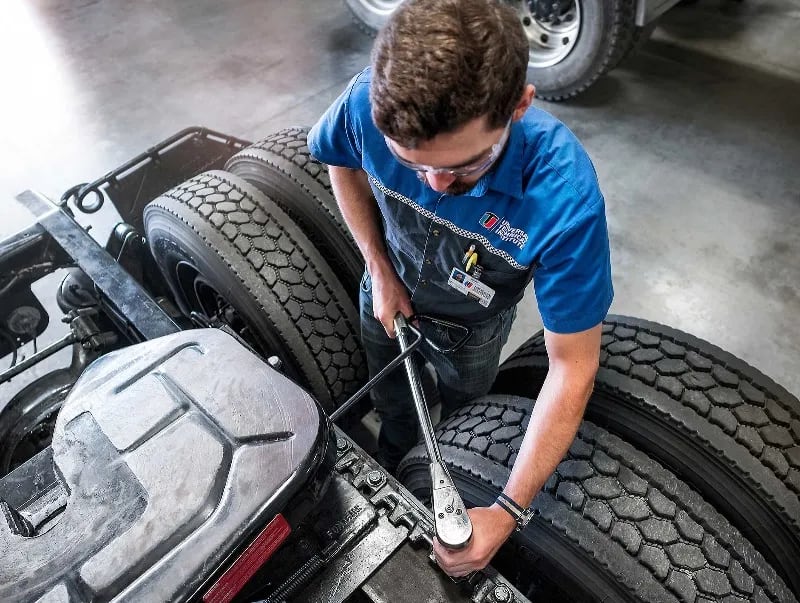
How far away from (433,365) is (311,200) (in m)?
0.67

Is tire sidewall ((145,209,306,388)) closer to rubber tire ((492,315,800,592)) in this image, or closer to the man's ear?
rubber tire ((492,315,800,592))

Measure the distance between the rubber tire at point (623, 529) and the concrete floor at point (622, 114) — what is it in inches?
51.9

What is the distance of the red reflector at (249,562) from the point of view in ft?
3.23

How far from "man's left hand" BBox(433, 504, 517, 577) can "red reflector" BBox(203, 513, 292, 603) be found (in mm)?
276

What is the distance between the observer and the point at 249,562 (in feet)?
3.33

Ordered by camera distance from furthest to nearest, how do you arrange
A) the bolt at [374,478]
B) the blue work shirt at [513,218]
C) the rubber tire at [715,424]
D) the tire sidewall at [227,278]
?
the tire sidewall at [227,278] → the rubber tire at [715,424] → the bolt at [374,478] → the blue work shirt at [513,218]

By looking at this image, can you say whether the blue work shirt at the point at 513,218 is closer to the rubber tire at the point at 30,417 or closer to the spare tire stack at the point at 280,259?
the spare tire stack at the point at 280,259

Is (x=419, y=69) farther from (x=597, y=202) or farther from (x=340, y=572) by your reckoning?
(x=340, y=572)

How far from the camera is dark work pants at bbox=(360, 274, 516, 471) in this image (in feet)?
5.39

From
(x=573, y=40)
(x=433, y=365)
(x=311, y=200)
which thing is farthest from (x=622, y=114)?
(x=433, y=365)

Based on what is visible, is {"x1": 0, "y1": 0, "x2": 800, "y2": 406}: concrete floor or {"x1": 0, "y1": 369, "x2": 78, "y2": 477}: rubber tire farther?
{"x1": 0, "y1": 0, "x2": 800, "y2": 406}: concrete floor

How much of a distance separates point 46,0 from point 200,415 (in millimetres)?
6050

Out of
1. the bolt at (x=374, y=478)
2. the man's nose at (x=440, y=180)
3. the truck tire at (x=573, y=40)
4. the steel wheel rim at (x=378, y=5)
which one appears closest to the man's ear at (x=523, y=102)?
the man's nose at (x=440, y=180)

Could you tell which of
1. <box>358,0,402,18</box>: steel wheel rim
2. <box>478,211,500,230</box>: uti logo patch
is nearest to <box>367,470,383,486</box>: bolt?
<box>478,211,500,230</box>: uti logo patch
